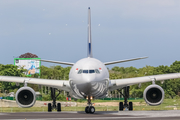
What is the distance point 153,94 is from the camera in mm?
28594

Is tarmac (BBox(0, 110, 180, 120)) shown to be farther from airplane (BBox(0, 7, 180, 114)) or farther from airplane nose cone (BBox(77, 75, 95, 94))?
airplane (BBox(0, 7, 180, 114))

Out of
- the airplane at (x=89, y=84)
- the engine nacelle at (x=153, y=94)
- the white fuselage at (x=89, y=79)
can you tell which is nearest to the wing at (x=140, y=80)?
the airplane at (x=89, y=84)

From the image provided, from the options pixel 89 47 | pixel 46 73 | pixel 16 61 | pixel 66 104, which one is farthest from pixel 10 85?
pixel 16 61

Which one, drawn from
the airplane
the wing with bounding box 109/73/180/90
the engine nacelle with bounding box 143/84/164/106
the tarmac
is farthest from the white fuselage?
the engine nacelle with bounding box 143/84/164/106

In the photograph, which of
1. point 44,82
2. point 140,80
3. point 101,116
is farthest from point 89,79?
point 140,80

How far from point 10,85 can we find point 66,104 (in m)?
47.6

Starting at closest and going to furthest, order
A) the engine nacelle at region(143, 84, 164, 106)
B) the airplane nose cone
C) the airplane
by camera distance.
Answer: the airplane nose cone, the airplane, the engine nacelle at region(143, 84, 164, 106)

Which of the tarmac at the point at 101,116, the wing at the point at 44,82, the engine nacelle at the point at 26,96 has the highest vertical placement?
the wing at the point at 44,82

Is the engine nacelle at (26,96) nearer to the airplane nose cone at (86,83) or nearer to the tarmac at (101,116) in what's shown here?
the tarmac at (101,116)

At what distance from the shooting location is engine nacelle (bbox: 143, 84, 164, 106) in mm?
28312

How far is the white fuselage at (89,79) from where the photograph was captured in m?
25.4

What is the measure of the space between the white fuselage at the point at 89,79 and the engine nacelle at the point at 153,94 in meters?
3.09

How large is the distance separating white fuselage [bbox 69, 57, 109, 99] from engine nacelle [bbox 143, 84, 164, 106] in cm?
309

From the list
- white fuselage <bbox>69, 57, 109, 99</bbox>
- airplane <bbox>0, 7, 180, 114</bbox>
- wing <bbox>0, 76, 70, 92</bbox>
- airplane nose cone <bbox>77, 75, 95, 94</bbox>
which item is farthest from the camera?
wing <bbox>0, 76, 70, 92</bbox>
